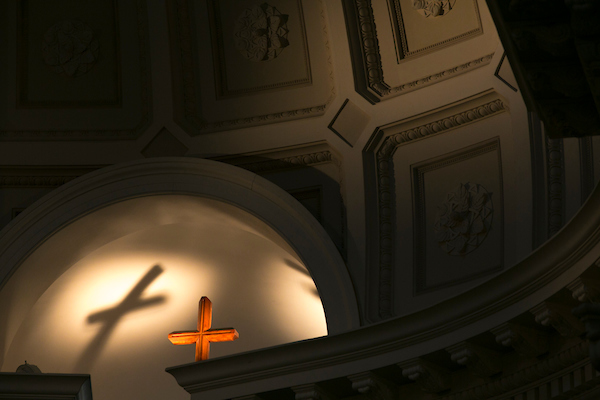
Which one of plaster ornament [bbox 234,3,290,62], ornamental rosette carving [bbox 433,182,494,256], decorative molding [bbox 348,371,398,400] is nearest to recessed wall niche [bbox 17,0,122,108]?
plaster ornament [bbox 234,3,290,62]

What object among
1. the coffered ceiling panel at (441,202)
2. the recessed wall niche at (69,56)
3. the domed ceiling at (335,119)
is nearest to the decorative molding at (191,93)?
the domed ceiling at (335,119)

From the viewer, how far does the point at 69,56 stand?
10.6 meters

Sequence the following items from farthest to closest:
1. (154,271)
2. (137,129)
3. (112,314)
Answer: (112,314) < (154,271) < (137,129)

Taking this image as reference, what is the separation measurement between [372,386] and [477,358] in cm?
100

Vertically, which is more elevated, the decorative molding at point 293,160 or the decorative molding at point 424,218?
the decorative molding at point 293,160

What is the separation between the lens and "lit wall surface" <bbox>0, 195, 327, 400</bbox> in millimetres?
11555

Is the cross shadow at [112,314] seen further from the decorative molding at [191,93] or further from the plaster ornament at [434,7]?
the plaster ornament at [434,7]

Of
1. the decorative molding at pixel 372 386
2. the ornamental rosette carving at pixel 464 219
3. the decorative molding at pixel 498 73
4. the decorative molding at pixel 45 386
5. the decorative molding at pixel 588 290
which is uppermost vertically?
the decorative molding at pixel 498 73

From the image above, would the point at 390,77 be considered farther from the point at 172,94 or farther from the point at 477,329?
the point at 477,329

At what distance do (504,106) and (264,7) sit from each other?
3281mm

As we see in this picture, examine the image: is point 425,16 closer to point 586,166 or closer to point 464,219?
point 464,219

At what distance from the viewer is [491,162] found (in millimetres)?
8695

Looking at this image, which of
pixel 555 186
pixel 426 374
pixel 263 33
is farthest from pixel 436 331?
pixel 263 33

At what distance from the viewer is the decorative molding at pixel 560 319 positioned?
242 inches
